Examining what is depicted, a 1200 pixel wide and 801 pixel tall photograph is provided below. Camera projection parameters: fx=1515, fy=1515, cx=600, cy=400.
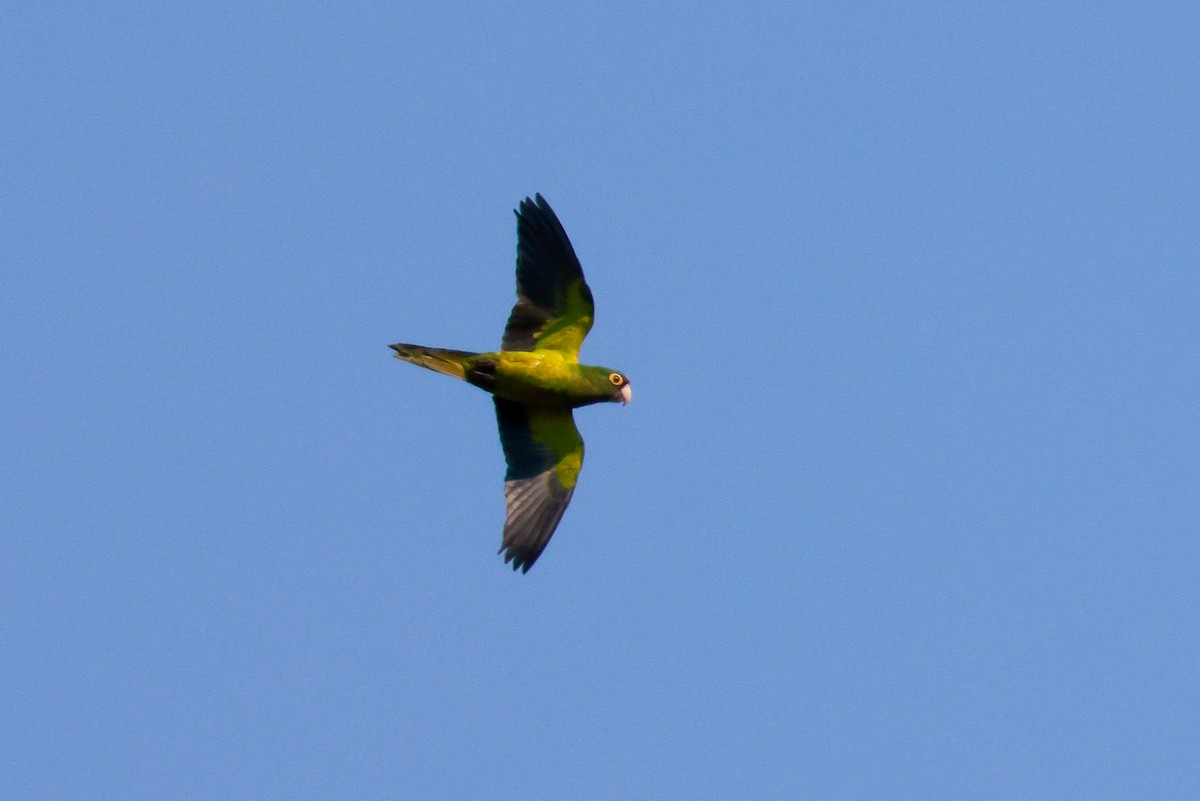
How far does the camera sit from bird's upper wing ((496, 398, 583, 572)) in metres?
18.8


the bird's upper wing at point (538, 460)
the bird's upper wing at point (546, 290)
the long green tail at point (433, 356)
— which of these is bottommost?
the bird's upper wing at point (538, 460)

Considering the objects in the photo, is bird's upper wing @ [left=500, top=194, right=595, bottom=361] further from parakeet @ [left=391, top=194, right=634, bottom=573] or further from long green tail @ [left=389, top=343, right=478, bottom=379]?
long green tail @ [left=389, top=343, right=478, bottom=379]

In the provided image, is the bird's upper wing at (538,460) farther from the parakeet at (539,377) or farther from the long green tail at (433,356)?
the long green tail at (433,356)

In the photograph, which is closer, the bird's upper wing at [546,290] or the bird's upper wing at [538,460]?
the bird's upper wing at [546,290]

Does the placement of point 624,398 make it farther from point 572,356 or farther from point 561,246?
point 561,246

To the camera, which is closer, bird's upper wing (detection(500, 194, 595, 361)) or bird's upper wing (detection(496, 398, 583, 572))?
bird's upper wing (detection(500, 194, 595, 361))

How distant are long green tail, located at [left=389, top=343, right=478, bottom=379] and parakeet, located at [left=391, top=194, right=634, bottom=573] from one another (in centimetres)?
1

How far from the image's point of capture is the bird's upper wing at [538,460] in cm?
1878

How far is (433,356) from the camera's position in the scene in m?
18.1

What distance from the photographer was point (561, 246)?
60.5 ft

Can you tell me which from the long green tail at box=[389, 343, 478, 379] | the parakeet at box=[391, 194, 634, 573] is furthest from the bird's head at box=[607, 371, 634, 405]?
the long green tail at box=[389, 343, 478, 379]

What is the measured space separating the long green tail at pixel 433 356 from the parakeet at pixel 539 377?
0.5 inches

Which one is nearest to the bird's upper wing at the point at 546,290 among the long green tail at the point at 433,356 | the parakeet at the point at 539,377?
the parakeet at the point at 539,377

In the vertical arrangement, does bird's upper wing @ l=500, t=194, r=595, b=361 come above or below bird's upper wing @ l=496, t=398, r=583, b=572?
above
